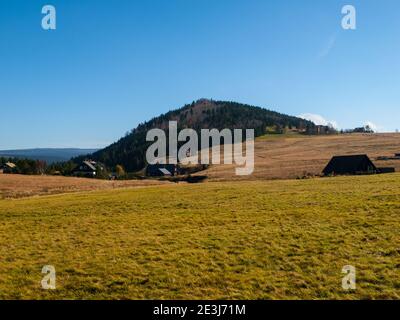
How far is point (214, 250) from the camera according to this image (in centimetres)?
1850

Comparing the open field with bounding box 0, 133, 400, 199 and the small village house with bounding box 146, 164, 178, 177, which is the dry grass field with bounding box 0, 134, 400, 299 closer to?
the open field with bounding box 0, 133, 400, 199

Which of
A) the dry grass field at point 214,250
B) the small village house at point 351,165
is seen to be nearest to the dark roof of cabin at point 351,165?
the small village house at point 351,165

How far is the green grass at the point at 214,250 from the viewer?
45.9 feet

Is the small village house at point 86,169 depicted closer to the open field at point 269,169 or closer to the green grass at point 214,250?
the open field at point 269,169

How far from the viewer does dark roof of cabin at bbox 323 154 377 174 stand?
7288 cm

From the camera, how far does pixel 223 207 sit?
102ft


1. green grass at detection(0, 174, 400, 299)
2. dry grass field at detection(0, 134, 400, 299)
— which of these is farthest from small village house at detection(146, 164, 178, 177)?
green grass at detection(0, 174, 400, 299)

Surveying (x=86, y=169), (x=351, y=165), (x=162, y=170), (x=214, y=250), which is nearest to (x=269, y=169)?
(x=351, y=165)

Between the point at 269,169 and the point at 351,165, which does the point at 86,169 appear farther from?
the point at 351,165

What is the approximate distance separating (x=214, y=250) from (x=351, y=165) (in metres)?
61.8

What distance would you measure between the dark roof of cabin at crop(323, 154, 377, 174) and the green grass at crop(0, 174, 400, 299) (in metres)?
43.1

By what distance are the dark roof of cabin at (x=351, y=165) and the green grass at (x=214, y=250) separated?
4309cm
